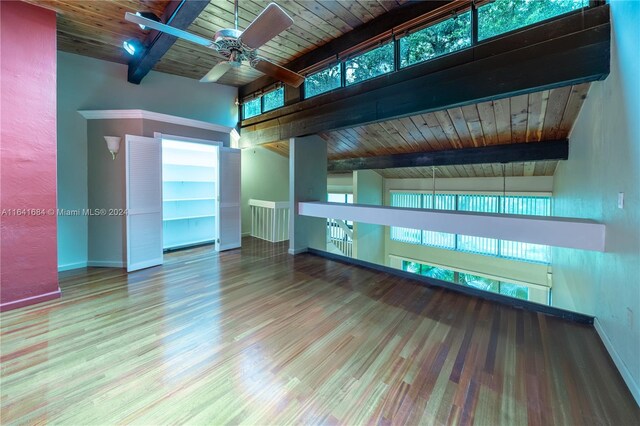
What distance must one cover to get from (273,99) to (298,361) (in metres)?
4.76

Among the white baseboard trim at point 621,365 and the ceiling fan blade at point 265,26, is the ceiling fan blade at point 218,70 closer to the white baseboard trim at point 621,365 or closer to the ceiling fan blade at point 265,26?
the ceiling fan blade at point 265,26

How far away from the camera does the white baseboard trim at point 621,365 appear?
1657 mm

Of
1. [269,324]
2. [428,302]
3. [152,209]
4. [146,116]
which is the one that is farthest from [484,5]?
[152,209]

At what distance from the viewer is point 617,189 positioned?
198 centimetres

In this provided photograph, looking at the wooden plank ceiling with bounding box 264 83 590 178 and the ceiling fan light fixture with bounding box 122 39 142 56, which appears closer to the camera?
the wooden plank ceiling with bounding box 264 83 590 178

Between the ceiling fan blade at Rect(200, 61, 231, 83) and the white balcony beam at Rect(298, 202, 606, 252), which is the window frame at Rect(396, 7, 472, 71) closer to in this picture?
the white balcony beam at Rect(298, 202, 606, 252)

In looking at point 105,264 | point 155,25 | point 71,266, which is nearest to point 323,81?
point 155,25

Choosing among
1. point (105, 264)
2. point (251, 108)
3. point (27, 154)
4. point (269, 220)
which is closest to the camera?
point (27, 154)

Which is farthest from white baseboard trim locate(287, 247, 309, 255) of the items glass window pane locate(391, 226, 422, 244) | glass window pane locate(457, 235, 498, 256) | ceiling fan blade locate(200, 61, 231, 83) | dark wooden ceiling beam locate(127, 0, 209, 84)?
glass window pane locate(457, 235, 498, 256)

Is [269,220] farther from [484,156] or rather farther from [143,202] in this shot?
[484,156]

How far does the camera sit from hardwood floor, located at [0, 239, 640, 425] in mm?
1569

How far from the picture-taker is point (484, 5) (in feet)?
8.70

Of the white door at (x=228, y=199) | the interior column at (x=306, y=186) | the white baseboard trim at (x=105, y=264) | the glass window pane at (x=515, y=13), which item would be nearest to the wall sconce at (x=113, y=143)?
the white door at (x=228, y=199)

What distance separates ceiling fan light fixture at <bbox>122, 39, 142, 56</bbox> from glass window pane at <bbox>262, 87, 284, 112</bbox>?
2190mm
